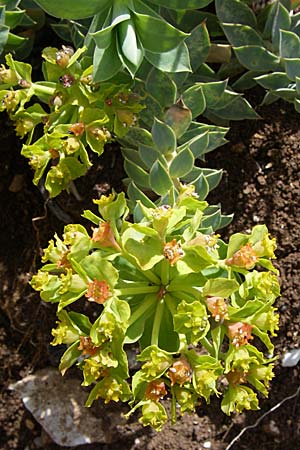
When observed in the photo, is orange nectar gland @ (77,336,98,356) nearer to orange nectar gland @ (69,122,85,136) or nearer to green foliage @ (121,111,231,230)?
green foliage @ (121,111,231,230)

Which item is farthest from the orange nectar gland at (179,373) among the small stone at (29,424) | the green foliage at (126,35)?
the small stone at (29,424)

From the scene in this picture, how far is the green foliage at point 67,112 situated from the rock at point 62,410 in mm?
937

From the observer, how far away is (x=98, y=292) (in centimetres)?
149

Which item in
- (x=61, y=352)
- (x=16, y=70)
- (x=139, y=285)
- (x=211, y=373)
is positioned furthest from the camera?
(x=61, y=352)

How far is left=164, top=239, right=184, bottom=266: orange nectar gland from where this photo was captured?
1487 millimetres

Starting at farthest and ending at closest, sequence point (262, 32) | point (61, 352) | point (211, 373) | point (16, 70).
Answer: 1. point (61, 352)
2. point (262, 32)
3. point (16, 70)
4. point (211, 373)

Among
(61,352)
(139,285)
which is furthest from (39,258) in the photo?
(139,285)

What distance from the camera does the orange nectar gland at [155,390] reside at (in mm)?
1531

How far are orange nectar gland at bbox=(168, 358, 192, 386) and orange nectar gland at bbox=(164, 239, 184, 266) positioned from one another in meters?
0.24

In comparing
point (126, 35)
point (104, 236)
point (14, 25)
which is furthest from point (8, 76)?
Answer: point (104, 236)

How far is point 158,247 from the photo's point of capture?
152 cm

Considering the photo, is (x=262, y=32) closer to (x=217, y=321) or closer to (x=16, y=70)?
(x=16, y=70)

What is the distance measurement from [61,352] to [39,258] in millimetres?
357

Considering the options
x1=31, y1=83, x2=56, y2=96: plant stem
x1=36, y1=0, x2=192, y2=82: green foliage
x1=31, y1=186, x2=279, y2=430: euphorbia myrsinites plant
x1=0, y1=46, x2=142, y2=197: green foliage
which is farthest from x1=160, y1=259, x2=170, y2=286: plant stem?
x1=31, y1=83, x2=56, y2=96: plant stem
